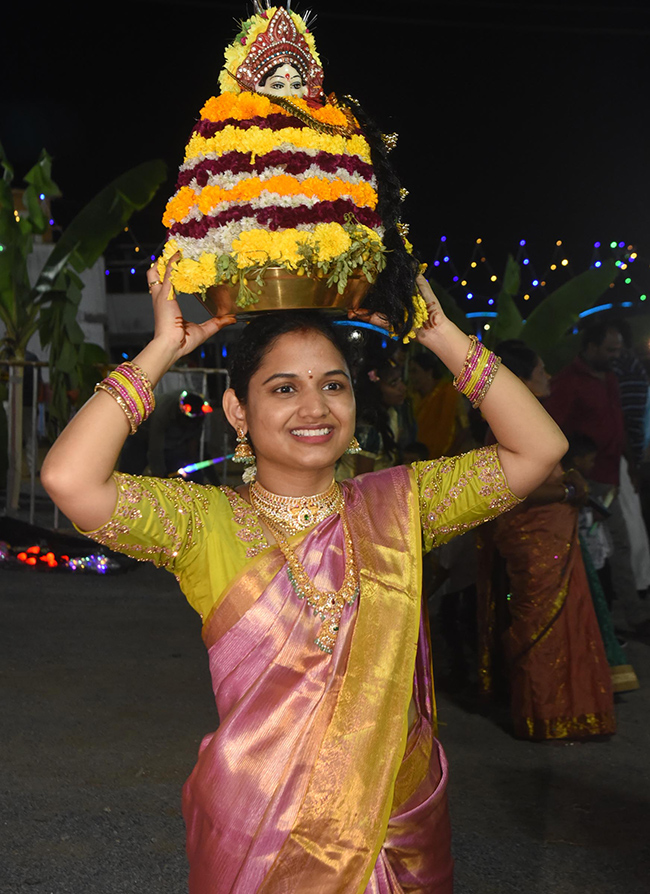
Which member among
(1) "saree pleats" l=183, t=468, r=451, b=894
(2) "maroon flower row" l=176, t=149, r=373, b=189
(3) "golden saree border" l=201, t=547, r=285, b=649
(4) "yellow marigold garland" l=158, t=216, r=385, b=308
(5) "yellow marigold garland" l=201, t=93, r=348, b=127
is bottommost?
(1) "saree pleats" l=183, t=468, r=451, b=894

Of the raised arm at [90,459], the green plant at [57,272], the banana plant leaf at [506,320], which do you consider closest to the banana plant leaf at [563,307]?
the banana plant leaf at [506,320]

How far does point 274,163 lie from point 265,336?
1.35ft

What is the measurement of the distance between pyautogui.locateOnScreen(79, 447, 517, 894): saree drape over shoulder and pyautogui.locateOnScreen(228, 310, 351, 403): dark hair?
0.28 m

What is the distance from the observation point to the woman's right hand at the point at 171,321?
2.04 m

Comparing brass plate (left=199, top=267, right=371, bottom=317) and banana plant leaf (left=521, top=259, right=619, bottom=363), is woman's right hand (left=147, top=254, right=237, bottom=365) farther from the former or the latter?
banana plant leaf (left=521, top=259, right=619, bottom=363)

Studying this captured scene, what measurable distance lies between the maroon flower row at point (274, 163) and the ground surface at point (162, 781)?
97.8 inches

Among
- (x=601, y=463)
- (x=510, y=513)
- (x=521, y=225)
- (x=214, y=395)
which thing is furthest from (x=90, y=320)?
(x=510, y=513)

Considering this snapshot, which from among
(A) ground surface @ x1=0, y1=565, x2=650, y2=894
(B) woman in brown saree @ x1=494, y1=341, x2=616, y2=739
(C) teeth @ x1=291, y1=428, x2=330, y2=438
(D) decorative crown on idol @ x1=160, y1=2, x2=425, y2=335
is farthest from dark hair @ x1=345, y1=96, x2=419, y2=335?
(B) woman in brown saree @ x1=494, y1=341, x2=616, y2=739

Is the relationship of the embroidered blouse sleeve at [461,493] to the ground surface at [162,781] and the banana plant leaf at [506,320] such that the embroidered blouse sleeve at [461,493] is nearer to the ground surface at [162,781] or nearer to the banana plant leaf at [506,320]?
the ground surface at [162,781]

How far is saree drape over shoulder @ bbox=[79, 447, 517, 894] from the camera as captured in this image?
192 cm

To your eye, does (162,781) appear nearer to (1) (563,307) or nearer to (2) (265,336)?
(2) (265,336)

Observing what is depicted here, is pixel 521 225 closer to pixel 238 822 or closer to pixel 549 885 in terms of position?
pixel 549 885

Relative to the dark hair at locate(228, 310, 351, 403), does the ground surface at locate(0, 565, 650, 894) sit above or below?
below

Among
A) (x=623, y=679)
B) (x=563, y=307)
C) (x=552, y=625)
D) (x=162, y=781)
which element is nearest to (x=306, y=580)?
(x=162, y=781)
